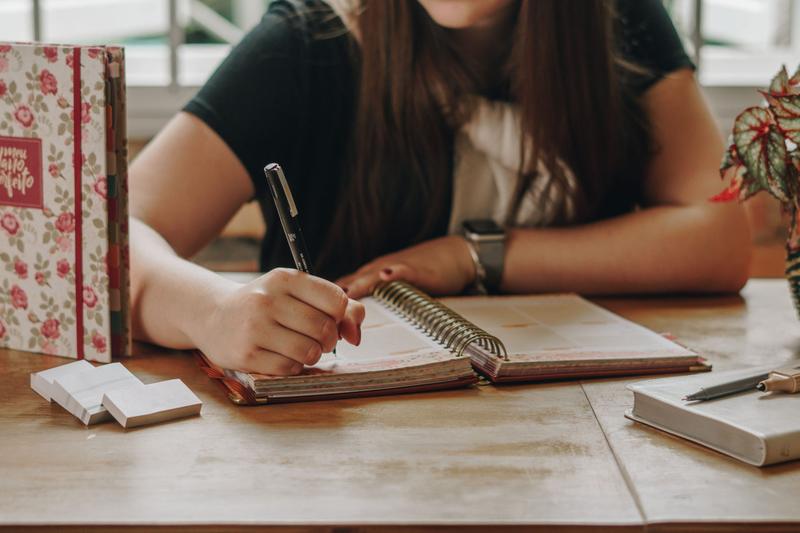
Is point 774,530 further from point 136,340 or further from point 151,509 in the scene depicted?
point 136,340

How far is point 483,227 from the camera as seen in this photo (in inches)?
51.2

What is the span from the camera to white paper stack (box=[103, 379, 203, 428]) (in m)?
0.78

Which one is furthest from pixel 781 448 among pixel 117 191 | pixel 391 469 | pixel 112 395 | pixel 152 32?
pixel 152 32

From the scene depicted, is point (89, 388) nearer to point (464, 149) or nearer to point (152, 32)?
point (464, 149)

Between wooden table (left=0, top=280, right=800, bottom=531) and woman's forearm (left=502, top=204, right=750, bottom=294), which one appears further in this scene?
woman's forearm (left=502, top=204, right=750, bottom=294)

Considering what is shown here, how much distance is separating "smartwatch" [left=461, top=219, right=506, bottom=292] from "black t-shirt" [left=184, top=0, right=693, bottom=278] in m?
0.16

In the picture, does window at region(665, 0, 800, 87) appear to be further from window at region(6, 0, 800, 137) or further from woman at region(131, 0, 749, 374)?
woman at region(131, 0, 749, 374)

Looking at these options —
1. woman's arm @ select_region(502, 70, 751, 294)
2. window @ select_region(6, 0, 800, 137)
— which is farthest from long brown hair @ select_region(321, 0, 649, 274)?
window @ select_region(6, 0, 800, 137)

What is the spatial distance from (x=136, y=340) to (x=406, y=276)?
33cm

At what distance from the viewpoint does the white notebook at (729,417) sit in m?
0.70

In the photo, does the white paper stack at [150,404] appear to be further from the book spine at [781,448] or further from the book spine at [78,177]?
the book spine at [781,448]

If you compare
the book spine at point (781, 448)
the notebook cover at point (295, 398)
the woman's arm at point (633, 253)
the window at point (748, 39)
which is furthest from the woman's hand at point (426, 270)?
the window at point (748, 39)

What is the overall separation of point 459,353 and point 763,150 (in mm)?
362

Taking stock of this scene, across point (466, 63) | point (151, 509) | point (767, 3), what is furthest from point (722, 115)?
point (151, 509)
